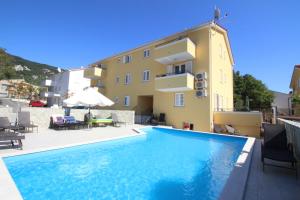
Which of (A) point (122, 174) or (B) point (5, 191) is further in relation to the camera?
(A) point (122, 174)

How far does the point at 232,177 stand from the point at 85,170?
5.18m

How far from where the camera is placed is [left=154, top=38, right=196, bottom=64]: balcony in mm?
18609

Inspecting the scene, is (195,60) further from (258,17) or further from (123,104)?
(123,104)

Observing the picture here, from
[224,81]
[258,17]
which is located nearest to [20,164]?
[258,17]

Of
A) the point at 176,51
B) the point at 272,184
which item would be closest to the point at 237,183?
the point at 272,184

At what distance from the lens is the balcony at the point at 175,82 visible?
18688 mm

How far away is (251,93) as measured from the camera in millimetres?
41281

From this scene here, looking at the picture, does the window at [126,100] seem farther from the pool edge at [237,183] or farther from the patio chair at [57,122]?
the pool edge at [237,183]

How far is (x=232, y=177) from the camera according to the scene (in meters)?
5.63

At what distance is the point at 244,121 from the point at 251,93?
28080mm

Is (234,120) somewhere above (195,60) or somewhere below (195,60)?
below

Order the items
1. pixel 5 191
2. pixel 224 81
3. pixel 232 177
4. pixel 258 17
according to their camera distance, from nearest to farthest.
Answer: pixel 5 191 → pixel 232 177 → pixel 258 17 → pixel 224 81

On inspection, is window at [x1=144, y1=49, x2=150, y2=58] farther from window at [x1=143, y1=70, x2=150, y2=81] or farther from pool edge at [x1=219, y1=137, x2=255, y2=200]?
pool edge at [x1=219, y1=137, x2=255, y2=200]

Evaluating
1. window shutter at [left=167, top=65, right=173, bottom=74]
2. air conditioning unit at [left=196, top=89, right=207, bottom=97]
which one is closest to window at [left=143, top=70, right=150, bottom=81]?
window shutter at [left=167, top=65, right=173, bottom=74]
